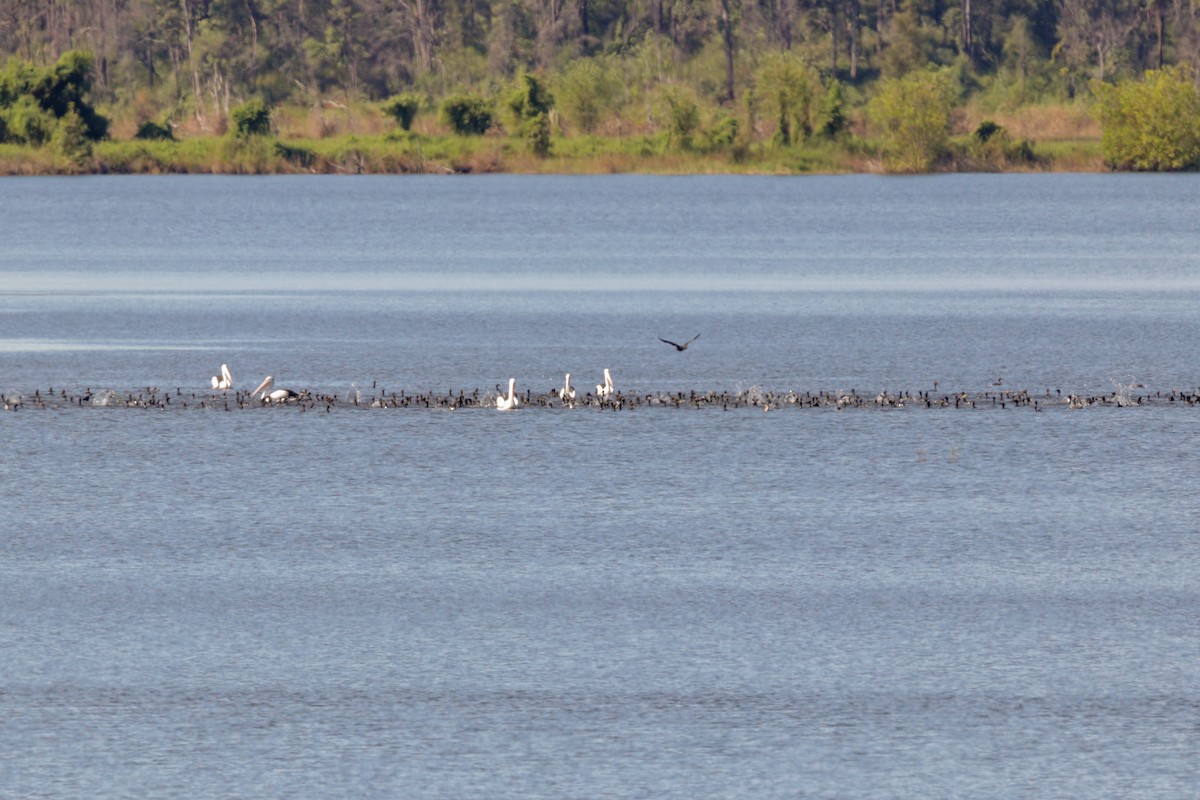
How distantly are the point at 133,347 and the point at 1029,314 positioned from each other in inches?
678

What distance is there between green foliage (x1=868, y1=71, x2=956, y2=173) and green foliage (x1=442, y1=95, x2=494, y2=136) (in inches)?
793

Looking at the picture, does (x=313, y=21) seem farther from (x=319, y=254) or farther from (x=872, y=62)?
(x=319, y=254)

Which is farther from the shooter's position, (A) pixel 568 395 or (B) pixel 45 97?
(B) pixel 45 97

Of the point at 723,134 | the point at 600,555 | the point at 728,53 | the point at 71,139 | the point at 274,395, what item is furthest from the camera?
the point at 728,53

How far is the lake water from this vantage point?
1253cm

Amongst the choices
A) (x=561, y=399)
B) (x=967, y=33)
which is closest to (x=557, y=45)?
(x=967, y=33)

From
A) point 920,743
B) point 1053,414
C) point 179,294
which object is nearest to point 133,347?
point 179,294

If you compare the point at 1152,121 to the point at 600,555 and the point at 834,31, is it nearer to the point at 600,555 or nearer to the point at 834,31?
the point at 834,31

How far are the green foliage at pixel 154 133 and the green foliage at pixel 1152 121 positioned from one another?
4845cm

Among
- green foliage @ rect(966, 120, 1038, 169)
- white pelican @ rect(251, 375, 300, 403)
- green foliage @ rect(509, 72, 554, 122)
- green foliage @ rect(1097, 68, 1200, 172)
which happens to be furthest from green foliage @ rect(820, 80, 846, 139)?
white pelican @ rect(251, 375, 300, 403)

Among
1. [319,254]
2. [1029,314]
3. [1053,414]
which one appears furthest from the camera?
[319,254]

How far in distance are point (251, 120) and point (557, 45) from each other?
25026 millimetres

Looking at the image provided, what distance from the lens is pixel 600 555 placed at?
18078 millimetres

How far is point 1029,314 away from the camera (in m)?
40.8
